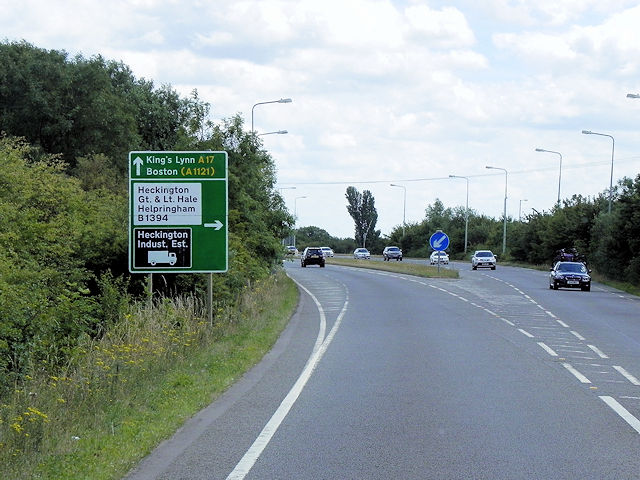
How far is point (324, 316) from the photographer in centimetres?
2522

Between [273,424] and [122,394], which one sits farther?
[122,394]

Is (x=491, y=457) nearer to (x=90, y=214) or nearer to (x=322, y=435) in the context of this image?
(x=322, y=435)

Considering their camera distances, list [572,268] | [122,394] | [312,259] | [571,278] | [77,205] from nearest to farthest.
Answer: [122,394]
[77,205]
[571,278]
[572,268]
[312,259]

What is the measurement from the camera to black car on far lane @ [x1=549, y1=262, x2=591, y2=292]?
40938 mm

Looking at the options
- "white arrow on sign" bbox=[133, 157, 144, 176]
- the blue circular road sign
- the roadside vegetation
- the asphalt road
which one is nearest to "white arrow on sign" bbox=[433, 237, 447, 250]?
the blue circular road sign

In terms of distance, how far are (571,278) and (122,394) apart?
33705mm

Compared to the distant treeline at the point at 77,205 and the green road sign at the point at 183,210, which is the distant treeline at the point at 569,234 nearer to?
the distant treeline at the point at 77,205

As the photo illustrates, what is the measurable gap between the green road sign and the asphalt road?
2466 millimetres

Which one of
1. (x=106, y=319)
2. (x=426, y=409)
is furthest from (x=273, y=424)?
(x=106, y=319)

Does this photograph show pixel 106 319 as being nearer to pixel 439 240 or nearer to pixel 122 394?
pixel 122 394

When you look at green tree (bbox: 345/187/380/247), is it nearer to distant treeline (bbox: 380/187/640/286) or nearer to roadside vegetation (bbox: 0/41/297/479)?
distant treeline (bbox: 380/187/640/286)

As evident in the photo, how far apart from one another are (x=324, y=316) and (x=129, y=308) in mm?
8936

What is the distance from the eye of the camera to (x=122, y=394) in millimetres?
10273

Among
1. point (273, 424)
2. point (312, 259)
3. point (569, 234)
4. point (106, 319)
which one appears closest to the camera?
point (273, 424)
